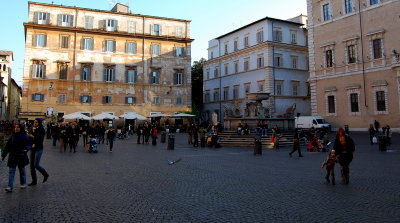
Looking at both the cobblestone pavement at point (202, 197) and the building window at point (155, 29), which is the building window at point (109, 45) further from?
the cobblestone pavement at point (202, 197)

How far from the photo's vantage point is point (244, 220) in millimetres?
5121

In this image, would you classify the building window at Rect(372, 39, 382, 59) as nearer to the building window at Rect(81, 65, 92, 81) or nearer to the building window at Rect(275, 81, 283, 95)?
the building window at Rect(275, 81, 283, 95)

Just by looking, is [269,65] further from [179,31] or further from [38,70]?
[38,70]

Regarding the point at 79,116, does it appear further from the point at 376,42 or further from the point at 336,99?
the point at 376,42

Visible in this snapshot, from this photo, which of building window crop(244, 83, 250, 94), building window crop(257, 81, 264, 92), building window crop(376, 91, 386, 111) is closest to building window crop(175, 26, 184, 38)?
building window crop(244, 83, 250, 94)

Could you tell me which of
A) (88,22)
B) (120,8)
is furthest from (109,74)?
(120,8)

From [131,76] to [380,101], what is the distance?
2868cm

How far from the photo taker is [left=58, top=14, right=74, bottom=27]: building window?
3866 centimetres

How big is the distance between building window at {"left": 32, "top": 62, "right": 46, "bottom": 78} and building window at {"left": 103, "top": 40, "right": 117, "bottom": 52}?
756cm

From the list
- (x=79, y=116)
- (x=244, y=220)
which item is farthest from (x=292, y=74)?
(x=244, y=220)

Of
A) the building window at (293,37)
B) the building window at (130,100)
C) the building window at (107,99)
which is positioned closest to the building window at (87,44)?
the building window at (107,99)

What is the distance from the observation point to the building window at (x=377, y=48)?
29.2 metres

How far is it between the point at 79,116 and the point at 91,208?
28716 millimetres

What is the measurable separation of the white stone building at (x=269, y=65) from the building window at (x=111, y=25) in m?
17.4
